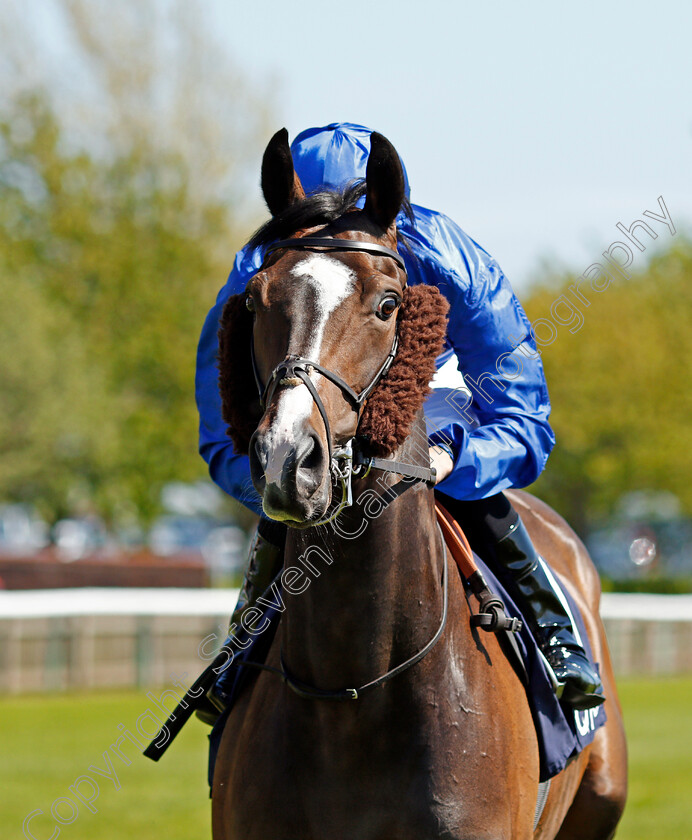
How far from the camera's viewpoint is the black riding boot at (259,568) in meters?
3.62

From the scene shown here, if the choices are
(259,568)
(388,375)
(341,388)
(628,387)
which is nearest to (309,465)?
(341,388)

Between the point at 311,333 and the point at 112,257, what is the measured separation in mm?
23637

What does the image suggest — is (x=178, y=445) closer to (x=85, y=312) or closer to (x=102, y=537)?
(x=85, y=312)

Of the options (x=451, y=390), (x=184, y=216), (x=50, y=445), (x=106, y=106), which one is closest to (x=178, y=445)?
(x=50, y=445)

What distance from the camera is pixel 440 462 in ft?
10.6

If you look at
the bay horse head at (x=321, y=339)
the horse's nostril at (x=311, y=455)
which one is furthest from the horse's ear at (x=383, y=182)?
the horse's nostril at (x=311, y=455)

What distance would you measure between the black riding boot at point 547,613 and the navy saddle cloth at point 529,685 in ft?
0.25

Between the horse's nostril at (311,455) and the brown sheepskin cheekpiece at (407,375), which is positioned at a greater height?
the brown sheepskin cheekpiece at (407,375)

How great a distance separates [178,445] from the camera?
82.4 ft

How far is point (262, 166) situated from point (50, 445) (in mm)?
22464

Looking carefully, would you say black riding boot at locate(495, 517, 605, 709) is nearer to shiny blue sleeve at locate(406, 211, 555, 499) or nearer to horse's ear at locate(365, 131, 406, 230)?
shiny blue sleeve at locate(406, 211, 555, 499)

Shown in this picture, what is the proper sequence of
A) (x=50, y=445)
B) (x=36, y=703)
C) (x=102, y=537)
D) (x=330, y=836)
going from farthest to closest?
(x=102, y=537), (x=50, y=445), (x=36, y=703), (x=330, y=836)

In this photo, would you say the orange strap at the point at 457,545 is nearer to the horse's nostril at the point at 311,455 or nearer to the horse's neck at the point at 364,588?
the horse's neck at the point at 364,588

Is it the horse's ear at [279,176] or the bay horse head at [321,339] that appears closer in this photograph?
the bay horse head at [321,339]
